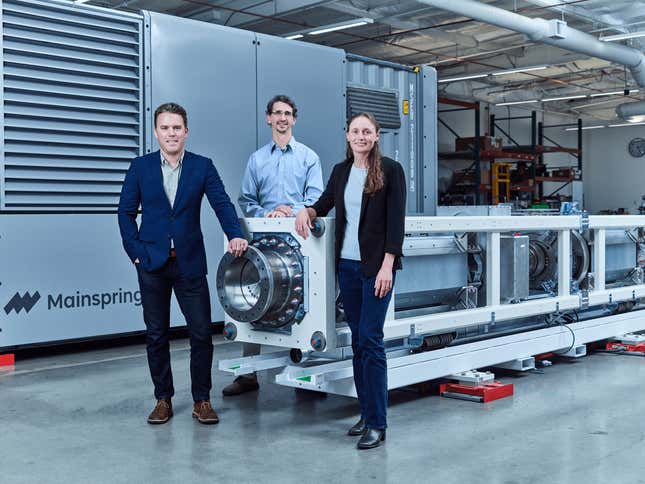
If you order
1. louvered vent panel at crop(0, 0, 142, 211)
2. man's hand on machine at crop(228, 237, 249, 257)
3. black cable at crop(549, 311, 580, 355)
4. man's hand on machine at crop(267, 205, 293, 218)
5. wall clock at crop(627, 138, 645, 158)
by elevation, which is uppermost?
wall clock at crop(627, 138, 645, 158)

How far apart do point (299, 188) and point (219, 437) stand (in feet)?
4.95

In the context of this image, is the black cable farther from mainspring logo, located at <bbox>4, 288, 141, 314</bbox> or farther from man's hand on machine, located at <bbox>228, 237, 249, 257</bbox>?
→ mainspring logo, located at <bbox>4, 288, 141, 314</bbox>

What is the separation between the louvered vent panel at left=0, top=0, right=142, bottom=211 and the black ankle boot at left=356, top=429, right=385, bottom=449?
2.97 meters

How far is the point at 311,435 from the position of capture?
132 inches

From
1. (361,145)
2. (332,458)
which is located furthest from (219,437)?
(361,145)

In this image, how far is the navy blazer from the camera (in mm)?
3484

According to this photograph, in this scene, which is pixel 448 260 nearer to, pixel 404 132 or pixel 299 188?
pixel 299 188

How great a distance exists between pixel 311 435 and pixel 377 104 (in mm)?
4177

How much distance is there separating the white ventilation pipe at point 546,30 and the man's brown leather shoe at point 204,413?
22.3ft

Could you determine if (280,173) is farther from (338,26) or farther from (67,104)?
(338,26)

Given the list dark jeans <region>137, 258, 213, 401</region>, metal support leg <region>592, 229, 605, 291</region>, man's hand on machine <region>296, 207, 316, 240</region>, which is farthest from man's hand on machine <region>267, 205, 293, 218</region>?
metal support leg <region>592, 229, 605, 291</region>

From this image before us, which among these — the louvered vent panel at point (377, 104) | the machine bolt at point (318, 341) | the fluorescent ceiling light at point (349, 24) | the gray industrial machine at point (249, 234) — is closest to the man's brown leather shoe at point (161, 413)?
the gray industrial machine at point (249, 234)

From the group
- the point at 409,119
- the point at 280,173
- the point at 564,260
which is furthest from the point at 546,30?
the point at 280,173

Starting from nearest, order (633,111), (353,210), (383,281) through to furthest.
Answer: (383,281) < (353,210) < (633,111)
